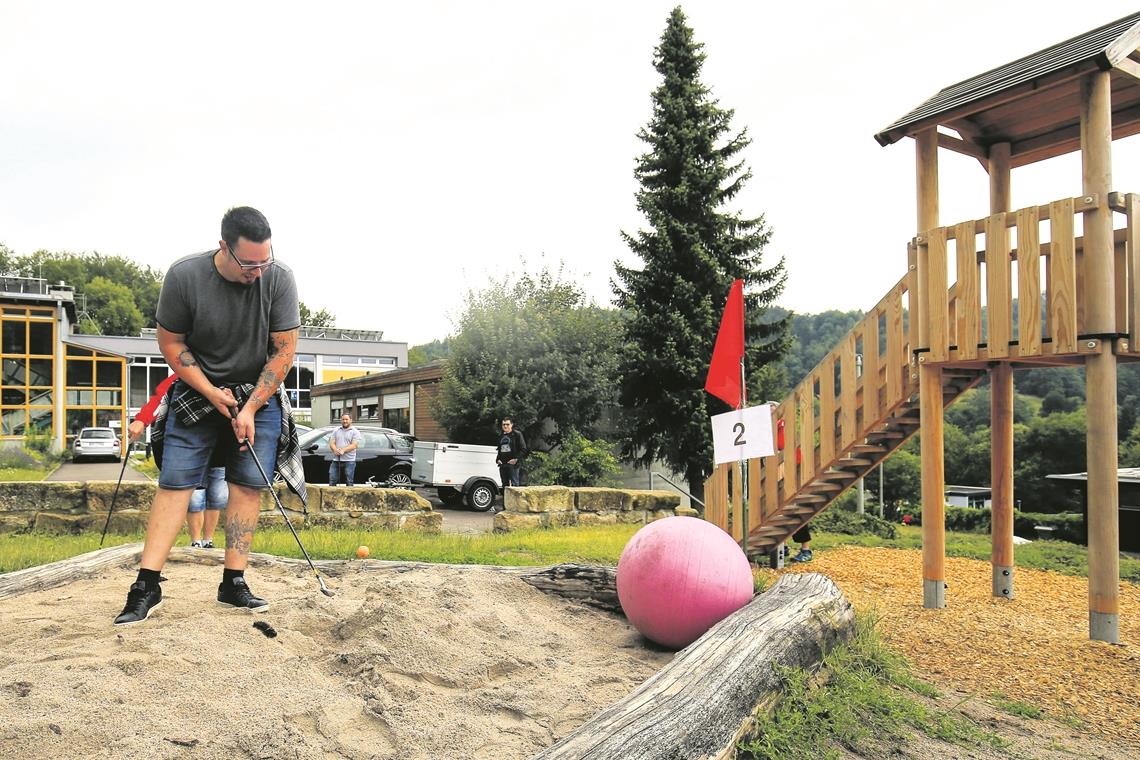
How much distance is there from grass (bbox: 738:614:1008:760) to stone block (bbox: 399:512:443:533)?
6138 mm

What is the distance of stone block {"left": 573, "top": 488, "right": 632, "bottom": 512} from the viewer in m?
11.2

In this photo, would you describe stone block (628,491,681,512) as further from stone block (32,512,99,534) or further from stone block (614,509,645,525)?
stone block (32,512,99,534)

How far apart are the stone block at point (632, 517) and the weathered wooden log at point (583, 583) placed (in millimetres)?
5833

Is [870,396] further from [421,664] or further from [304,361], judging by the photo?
[304,361]

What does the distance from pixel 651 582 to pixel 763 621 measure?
0.75 metres

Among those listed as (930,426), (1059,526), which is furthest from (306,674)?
Answer: (1059,526)

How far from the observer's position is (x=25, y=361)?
108ft

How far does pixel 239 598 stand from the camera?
13.7ft

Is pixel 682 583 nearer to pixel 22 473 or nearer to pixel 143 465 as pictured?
pixel 22 473

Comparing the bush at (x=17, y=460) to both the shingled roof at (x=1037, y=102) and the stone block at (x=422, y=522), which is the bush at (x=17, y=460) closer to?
the stone block at (x=422, y=522)

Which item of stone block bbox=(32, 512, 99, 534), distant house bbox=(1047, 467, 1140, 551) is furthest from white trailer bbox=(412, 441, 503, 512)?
distant house bbox=(1047, 467, 1140, 551)

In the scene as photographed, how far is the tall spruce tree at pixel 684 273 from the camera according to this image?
66.2 feet

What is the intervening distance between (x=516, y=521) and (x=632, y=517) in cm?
195

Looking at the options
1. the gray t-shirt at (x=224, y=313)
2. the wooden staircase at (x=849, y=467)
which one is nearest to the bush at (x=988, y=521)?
the wooden staircase at (x=849, y=467)
